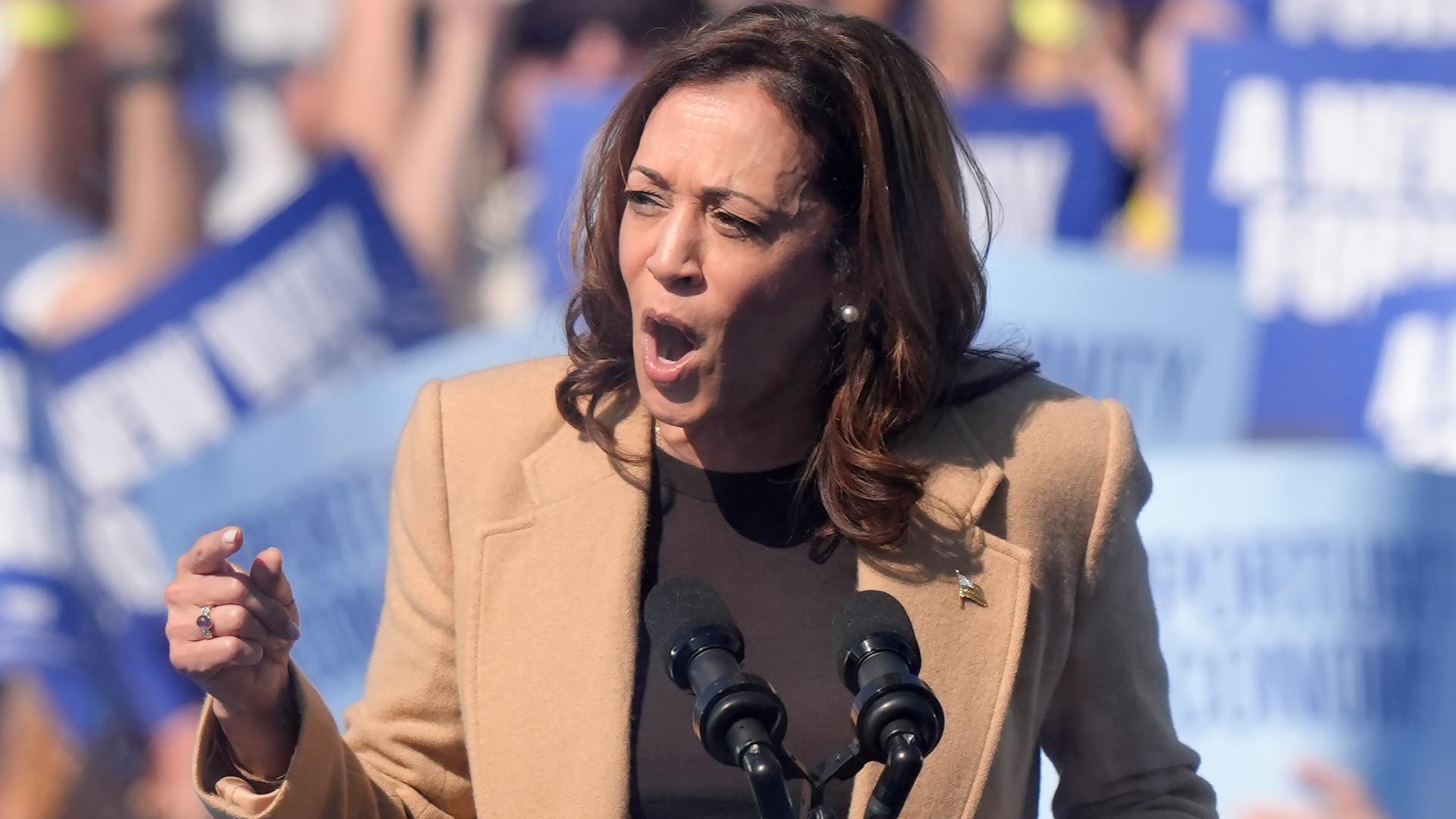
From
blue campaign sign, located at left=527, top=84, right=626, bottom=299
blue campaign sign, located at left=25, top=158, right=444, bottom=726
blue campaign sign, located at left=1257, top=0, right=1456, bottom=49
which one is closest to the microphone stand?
blue campaign sign, located at left=527, top=84, right=626, bottom=299

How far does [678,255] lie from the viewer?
1.89m

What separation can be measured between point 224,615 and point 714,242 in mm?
633

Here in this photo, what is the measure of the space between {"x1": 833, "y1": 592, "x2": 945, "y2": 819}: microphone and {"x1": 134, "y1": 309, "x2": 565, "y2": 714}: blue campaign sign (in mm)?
2524

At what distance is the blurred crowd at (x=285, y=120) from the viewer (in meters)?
4.94

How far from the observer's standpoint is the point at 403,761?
6.76 feet

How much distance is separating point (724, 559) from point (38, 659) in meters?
2.85

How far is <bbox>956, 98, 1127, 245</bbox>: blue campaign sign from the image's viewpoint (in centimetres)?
480

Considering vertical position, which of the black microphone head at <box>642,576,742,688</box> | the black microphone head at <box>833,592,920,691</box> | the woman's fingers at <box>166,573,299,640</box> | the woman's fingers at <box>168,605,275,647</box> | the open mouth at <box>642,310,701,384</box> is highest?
the open mouth at <box>642,310,701,384</box>

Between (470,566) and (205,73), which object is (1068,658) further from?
(205,73)

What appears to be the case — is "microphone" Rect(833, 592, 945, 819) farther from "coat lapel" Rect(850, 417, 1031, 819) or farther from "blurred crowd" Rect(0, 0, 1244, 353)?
"blurred crowd" Rect(0, 0, 1244, 353)

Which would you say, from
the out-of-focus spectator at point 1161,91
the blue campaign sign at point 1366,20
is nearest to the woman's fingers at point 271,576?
the out-of-focus spectator at point 1161,91

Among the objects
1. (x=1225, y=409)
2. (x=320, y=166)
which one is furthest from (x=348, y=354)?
(x=1225, y=409)

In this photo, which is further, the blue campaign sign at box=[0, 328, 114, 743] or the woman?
the blue campaign sign at box=[0, 328, 114, 743]

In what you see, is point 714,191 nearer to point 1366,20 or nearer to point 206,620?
point 206,620
